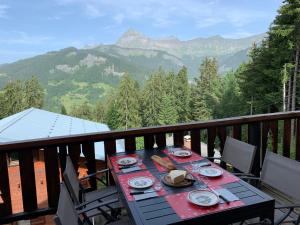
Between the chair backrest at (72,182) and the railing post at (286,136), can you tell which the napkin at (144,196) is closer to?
the chair backrest at (72,182)

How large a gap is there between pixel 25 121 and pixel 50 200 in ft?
30.8

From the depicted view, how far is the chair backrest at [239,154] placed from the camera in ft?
8.34

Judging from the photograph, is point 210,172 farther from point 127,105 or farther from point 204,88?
point 127,105

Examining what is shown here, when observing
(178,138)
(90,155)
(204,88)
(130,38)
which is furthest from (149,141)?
(130,38)

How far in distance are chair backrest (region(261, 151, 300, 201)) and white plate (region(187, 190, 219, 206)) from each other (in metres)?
0.69

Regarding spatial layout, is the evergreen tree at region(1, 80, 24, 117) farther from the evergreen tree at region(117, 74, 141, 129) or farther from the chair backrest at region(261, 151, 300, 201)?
the chair backrest at region(261, 151, 300, 201)

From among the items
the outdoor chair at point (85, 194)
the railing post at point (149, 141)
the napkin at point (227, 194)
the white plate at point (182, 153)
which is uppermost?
the railing post at point (149, 141)

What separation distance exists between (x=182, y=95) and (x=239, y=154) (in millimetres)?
36560

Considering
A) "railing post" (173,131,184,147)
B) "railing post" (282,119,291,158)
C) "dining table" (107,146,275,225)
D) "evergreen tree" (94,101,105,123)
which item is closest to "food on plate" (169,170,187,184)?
"dining table" (107,146,275,225)

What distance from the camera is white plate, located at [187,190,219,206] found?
170 cm

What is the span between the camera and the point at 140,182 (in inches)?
79.1

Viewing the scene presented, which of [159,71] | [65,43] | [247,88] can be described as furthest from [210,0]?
[65,43]

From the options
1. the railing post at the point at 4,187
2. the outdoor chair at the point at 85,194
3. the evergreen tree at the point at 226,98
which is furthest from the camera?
the evergreen tree at the point at 226,98

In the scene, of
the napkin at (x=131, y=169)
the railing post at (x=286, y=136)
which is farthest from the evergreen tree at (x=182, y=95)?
the napkin at (x=131, y=169)
